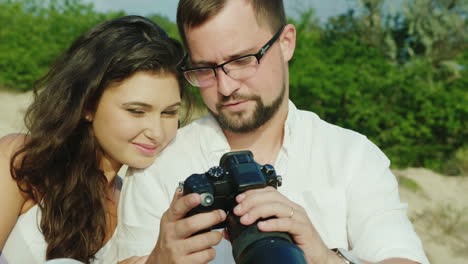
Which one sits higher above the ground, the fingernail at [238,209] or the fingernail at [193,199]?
the fingernail at [193,199]

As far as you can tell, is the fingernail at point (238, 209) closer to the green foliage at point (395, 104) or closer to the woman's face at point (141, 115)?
the woman's face at point (141, 115)

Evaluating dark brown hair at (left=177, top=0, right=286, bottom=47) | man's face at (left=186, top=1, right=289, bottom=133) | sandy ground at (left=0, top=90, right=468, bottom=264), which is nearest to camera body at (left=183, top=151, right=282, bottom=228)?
man's face at (left=186, top=1, right=289, bottom=133)

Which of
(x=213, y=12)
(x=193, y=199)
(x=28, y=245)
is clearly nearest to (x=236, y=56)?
(x=213, y=12)

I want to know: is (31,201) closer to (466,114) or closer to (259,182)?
(259,182)

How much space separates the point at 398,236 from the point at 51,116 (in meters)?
1.77

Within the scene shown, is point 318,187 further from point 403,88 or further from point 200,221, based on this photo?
point 403,88

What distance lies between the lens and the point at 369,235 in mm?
1904

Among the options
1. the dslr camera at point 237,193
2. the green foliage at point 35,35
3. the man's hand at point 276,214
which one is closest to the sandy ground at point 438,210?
the green foliage at point 35,35

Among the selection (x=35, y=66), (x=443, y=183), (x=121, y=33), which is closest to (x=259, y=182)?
(x=121, y=33)

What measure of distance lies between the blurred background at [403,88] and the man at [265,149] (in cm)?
271

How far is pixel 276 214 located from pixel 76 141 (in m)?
1.57

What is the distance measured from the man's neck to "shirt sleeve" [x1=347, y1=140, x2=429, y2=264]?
41 centimetres

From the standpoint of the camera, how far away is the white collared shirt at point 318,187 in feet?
6.34

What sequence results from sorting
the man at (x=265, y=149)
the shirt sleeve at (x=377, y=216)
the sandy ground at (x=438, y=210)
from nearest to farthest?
the shirt sleeve at (x=377, y=216)
the man at (x=265, y=149)
the sandy ground at (x=438, y=210)
